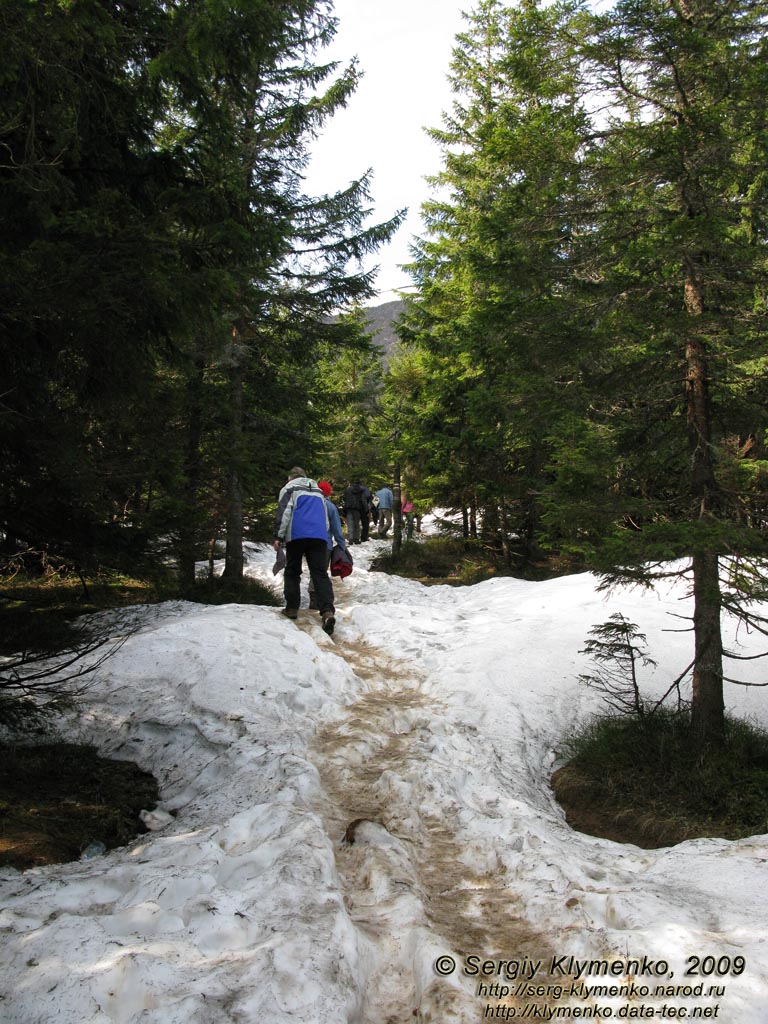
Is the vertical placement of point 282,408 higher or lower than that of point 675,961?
higher

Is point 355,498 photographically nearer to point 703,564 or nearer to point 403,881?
point 703,564

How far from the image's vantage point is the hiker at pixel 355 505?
21672 millimetres

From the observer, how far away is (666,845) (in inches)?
168

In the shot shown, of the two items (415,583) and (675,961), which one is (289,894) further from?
(415,583)

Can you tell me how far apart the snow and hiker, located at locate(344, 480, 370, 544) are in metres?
14.9

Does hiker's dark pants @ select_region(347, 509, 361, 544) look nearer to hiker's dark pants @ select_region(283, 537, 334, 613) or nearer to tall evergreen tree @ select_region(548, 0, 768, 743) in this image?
hiker's dark pants @ select_region(283, 537, 334, 613)

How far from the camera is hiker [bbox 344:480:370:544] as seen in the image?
21672mm

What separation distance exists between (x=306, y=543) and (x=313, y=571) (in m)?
0.45

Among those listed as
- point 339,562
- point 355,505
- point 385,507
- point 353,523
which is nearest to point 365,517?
point 353,523

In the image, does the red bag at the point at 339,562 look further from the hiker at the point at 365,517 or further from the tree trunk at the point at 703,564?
the hiker at the point at 365,517

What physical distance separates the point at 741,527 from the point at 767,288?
2283 millimetres

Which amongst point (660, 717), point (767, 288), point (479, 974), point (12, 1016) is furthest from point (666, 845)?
point (767, 288)

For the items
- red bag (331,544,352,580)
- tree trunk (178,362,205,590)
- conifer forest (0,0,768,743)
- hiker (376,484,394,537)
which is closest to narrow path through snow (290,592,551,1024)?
conifer forest (0,0,768,743)

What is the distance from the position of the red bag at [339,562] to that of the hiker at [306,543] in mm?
1100
